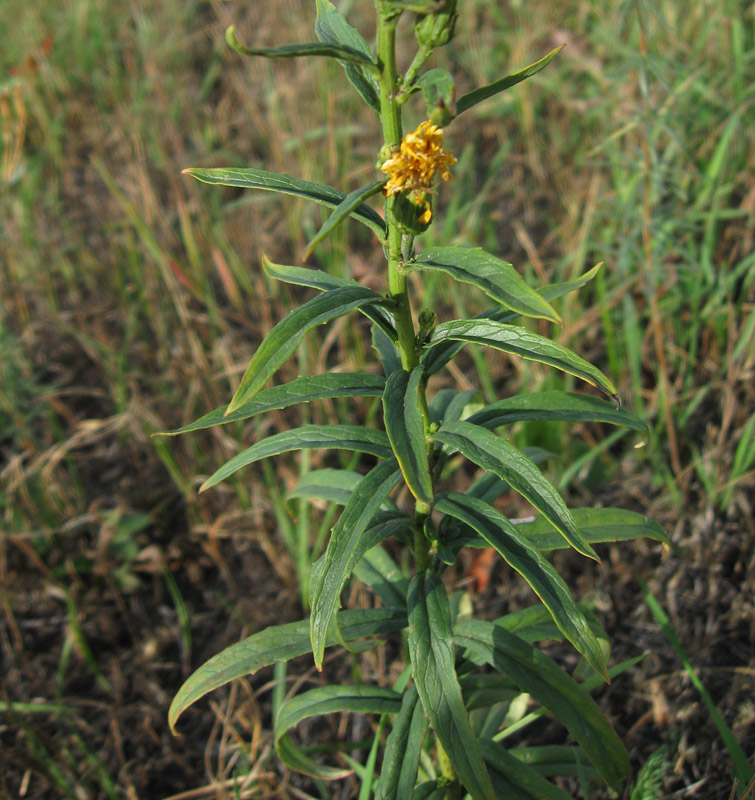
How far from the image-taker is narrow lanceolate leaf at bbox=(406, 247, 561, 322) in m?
1.00

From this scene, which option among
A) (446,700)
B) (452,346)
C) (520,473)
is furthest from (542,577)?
(452,346)

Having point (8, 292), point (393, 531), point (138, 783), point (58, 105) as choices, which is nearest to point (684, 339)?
point (393, 531)

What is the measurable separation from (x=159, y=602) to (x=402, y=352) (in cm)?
169

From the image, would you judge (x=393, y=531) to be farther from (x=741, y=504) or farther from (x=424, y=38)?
(x=741, y=504)

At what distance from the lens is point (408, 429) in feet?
3.77

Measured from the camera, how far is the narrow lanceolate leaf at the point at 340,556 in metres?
1.16

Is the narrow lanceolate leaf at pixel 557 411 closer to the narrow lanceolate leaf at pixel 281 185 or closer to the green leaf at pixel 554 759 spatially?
the narrow lanceolate leaf at pixel 281 185

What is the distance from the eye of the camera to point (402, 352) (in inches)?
50.8

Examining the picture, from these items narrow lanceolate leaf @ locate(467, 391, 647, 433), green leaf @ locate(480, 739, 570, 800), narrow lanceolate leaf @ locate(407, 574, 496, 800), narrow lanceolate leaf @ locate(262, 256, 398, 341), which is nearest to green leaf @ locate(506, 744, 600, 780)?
green leaf @ locate(480, 739, 570, 800)

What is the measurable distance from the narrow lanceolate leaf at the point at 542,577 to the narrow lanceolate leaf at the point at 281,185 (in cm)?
52

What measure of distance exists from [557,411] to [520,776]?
2.42 ft

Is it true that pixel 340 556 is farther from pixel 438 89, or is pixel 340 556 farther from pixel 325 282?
pixel 438 89

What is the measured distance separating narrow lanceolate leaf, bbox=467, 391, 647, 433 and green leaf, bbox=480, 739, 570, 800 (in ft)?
2.24

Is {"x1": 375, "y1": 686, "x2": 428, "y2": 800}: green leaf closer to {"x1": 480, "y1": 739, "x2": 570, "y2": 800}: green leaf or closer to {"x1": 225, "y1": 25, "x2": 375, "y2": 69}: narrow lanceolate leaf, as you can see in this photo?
{"x1": 480, "y1": 739, "x2": 570, "y2": 800}: green leaf
